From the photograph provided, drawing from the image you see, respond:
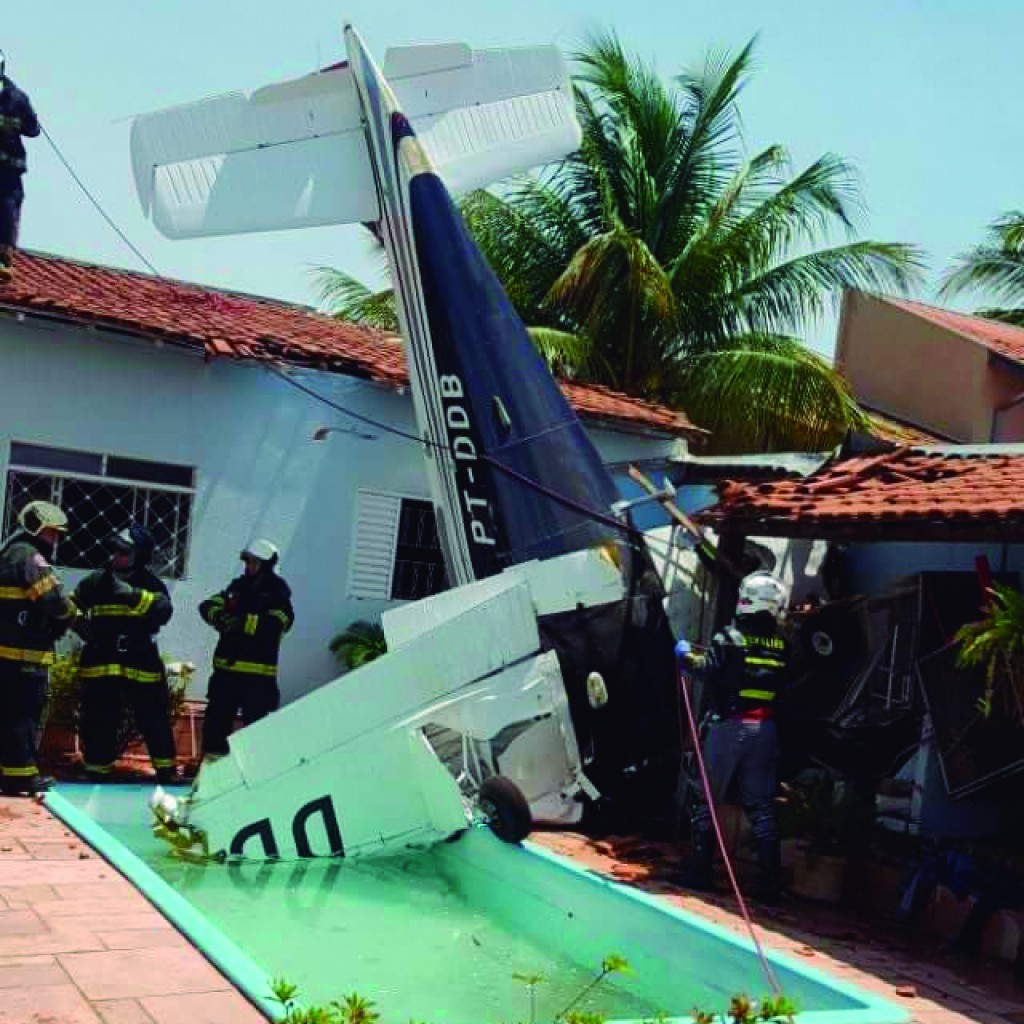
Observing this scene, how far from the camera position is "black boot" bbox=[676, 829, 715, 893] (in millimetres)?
8609

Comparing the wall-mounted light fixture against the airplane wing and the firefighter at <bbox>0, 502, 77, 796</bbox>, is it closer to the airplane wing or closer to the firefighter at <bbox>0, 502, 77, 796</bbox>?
the airplane wing

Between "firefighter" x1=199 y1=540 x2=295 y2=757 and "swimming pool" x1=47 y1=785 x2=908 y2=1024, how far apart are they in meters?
1.79

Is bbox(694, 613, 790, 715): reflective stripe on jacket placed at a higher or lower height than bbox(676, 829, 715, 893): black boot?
higher

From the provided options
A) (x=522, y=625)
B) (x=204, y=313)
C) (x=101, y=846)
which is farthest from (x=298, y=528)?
(x=101, y=846)

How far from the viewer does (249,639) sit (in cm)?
1098

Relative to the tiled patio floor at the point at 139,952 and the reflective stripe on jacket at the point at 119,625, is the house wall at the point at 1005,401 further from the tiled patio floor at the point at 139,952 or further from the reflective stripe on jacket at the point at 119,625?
the reflective stripe on jacket at the point at 119,625

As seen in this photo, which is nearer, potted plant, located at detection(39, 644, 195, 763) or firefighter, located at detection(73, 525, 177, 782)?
firefighter, located at detection(73, 525, 177, 782)

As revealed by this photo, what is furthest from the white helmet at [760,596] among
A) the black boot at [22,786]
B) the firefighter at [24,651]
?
the black boot at [22,786]

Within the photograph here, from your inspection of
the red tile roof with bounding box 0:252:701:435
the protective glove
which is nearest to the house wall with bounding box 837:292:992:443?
the red tile roof with bounding box 0:252:701:435

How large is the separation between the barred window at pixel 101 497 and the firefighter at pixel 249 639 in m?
1.73

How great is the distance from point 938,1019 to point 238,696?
6.45 m

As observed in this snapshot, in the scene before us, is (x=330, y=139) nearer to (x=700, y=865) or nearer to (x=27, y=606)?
(x=27, y=606)

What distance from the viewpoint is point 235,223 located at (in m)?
11.4

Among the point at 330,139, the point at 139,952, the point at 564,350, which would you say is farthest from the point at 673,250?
the point at 139,952
